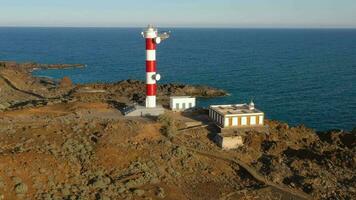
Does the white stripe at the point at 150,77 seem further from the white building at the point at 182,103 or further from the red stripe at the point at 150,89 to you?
the white building at the point at 182,103

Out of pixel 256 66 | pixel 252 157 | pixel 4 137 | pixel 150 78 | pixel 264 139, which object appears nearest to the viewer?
pixel 4 137

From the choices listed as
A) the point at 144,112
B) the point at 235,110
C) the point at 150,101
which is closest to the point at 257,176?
the point at 235,110

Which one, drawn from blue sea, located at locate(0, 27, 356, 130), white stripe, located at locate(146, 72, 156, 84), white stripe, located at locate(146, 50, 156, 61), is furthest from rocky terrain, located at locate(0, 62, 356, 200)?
blue sea, located at locate(0, 27, 356, 130)

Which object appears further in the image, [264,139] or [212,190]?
[264,139]

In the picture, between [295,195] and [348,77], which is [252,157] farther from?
[348,77]

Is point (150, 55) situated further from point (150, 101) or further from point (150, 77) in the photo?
point (150, 101)

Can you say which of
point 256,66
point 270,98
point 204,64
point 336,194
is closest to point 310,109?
point 270,98

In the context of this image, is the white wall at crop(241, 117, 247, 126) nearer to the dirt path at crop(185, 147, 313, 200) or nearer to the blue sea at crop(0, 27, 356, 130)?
the dirt path at crop(185, 147, 313, 200)
